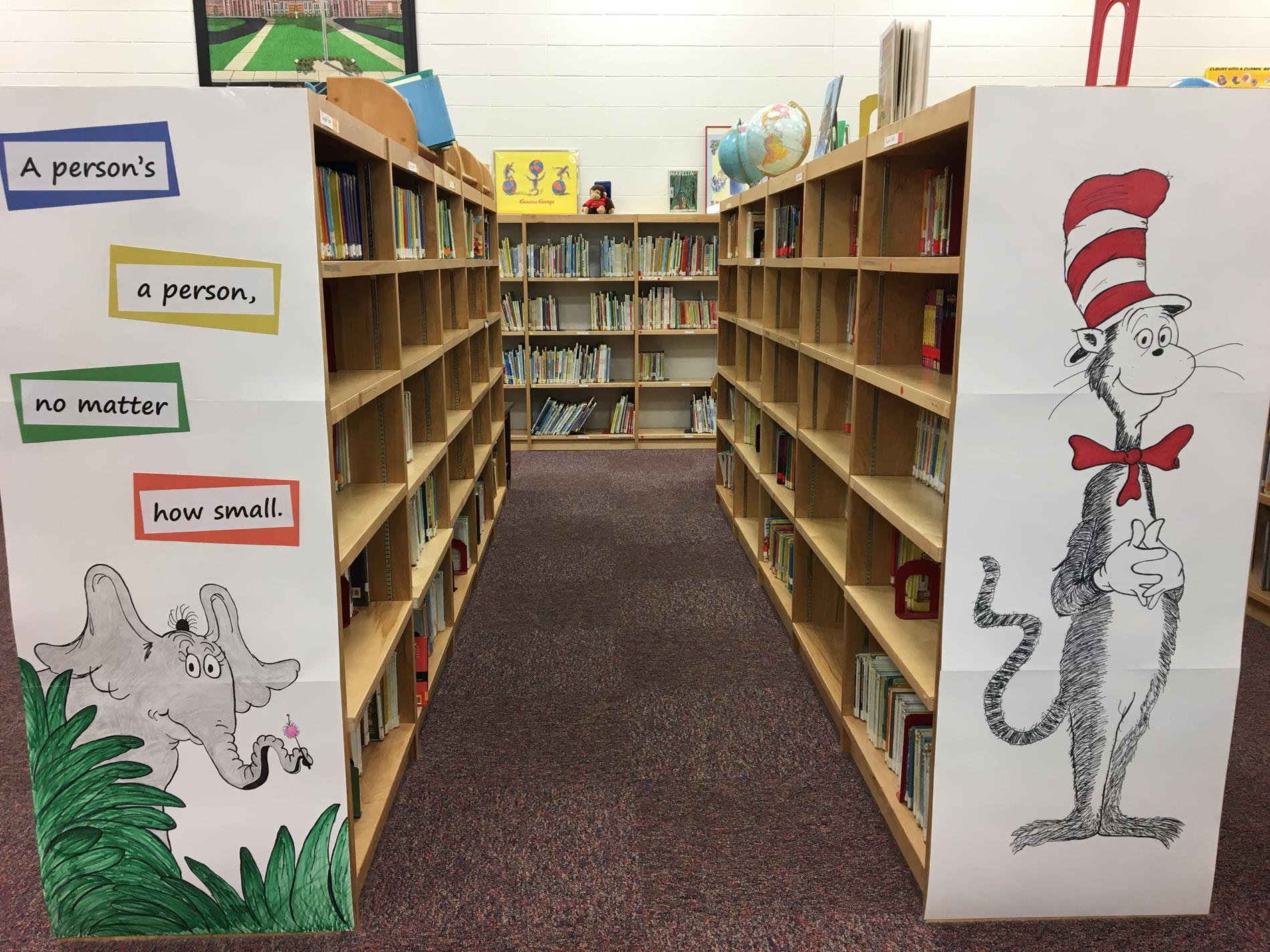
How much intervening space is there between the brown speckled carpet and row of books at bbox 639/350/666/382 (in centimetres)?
348

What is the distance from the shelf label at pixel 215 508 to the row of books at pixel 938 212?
1.65 m

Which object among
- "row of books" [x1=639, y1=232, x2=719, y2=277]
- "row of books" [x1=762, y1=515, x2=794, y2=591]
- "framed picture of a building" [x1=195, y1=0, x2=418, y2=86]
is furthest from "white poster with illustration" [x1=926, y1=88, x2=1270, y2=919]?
"framed picture of a building" [x1=195, y1=0, x2=418, y2=86]

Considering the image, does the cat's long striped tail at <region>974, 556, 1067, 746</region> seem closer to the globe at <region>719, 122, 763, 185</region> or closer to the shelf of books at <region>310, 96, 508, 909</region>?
the shelf of books at <region>310, 96, 508, 909</region>

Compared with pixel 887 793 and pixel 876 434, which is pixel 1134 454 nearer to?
pixel 876 434

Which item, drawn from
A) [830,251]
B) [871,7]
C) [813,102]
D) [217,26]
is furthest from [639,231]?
[830,251]

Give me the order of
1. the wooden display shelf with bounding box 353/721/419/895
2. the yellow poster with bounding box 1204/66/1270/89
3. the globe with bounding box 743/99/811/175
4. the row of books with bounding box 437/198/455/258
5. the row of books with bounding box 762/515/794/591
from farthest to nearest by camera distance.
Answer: the yellow poster with bounding box 1204/66/1270/89
the globe with bounding box 743/99/811/175
the row of books with bounding box 762/515/794/591
the row of books with bounding box 437/198/455/258
the wooden display shelf with bounding box 353/721/419/895

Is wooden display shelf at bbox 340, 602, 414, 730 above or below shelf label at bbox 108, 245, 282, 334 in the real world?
below

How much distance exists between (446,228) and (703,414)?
155 inches

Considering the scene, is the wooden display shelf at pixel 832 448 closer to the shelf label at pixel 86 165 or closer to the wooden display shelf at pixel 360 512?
the wooden display shelf at pixel 360 512

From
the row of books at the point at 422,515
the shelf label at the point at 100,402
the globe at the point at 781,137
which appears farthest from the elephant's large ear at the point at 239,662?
the globe at the point at 781,137

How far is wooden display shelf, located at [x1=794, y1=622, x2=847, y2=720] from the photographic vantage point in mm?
2965

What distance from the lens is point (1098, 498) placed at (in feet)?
6.29

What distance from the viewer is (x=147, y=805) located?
1.93 meters

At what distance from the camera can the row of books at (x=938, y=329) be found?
2.41 m
